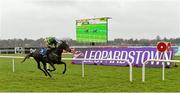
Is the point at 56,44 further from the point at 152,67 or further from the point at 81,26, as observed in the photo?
the point at 81,26

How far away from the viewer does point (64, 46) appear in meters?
15.9

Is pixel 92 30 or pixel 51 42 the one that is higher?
pixel 92 30

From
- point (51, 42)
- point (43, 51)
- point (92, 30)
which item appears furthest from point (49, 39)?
point (92, 30)

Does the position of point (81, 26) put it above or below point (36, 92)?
above

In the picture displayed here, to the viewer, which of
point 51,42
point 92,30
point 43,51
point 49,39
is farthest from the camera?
point 92,30

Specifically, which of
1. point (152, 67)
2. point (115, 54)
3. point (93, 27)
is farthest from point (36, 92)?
point (93, 27)

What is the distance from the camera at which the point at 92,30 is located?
31.6 metres

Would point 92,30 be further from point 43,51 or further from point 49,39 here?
point 49,39

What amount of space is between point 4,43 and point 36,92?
50953mm

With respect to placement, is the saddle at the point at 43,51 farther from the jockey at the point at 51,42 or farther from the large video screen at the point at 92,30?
the large video screen at the point at 92,30

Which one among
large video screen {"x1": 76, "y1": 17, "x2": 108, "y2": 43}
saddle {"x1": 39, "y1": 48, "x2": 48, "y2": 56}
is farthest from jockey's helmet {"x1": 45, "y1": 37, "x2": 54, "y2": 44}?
large video screen {"x1": 76, "y1": 17, "x2": 108, "y2": 43}

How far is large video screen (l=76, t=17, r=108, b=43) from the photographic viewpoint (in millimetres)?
30844

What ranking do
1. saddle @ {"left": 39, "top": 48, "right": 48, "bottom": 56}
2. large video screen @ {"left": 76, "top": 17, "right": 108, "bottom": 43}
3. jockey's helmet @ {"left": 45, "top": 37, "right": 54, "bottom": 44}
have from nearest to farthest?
1. jockey's helmet @ {"left": 45, "top": 37, "right": 54, "bottom": 44}
2. saddle @ {"left": 39, "top": 48, "right": 48, "bottom": 56}
3. large video screen @ {"left": 76, "top": 17, "right": 108, "bottom": 43}

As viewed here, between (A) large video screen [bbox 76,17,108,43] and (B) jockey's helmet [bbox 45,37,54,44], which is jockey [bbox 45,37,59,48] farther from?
(A) large video screen [bbox 76,17,108,43]
